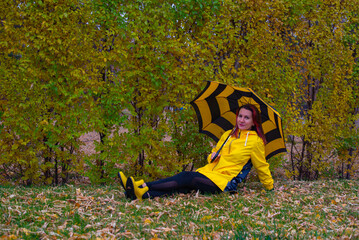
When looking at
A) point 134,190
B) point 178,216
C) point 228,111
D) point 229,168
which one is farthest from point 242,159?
point 134,190

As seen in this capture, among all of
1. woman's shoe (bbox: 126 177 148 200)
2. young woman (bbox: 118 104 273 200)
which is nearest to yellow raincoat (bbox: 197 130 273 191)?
young woman (bbox: 118 104 273 200)

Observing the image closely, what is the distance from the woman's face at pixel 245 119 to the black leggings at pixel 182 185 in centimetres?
94

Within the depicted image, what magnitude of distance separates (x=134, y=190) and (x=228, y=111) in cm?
199

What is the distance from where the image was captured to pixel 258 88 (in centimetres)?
594

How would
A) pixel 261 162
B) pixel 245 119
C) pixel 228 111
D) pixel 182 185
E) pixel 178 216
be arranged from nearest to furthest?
pixel 178 216
pixel 182 185
pixel 261 162
pixel 245 119
pixel 228 111

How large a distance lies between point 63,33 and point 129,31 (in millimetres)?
1023

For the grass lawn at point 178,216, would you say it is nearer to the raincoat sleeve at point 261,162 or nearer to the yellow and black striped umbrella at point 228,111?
the raincoat sleeve at point 261,162

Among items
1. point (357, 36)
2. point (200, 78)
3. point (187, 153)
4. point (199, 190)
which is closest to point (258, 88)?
point (200, 78)

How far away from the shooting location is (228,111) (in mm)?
5086

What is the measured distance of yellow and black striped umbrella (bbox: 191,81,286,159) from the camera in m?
4.61

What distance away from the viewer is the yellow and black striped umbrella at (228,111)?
15.1 feet

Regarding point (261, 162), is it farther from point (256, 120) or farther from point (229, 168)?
point (256, 120)

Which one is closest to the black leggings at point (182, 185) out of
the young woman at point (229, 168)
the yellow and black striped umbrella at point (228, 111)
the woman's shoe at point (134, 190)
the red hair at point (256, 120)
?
the young woman at point (229, 168)

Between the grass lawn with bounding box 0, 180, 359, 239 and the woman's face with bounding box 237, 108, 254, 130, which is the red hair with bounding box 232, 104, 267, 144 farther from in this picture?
the grass lawn with bounding box 0, 180, 359, 239
